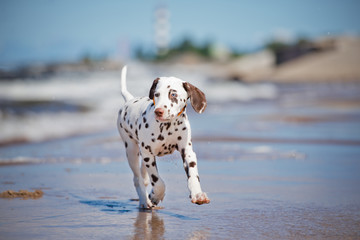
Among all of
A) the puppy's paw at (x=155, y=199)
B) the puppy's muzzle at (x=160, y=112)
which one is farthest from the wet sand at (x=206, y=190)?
the puppy's muzzle at (x=160, y=112)

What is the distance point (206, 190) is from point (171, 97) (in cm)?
201

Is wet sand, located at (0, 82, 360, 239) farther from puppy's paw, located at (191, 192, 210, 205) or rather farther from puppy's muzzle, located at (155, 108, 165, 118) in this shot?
puppy's muzzle, located at (155, 108, 165, 118)

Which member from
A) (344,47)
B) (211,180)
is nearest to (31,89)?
(211,180)

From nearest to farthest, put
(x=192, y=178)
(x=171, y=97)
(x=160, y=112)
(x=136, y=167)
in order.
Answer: (x=160, y=112) → (x=171, y=97) → (x=192, y=178) → (x=136, y=167)

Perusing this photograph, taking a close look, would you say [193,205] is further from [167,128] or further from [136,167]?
[167,128]

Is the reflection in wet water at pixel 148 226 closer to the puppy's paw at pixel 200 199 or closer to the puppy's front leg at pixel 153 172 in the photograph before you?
the puppy's front leg at pixel 153 172

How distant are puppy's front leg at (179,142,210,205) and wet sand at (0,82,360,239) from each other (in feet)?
0.85

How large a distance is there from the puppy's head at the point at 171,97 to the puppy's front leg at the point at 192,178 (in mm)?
456

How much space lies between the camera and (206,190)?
7102 mm

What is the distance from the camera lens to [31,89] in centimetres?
3662

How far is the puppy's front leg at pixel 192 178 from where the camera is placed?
536 cm

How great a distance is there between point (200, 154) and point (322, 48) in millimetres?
74127

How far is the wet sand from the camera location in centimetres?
521

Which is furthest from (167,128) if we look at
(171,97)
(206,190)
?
(206,190)
